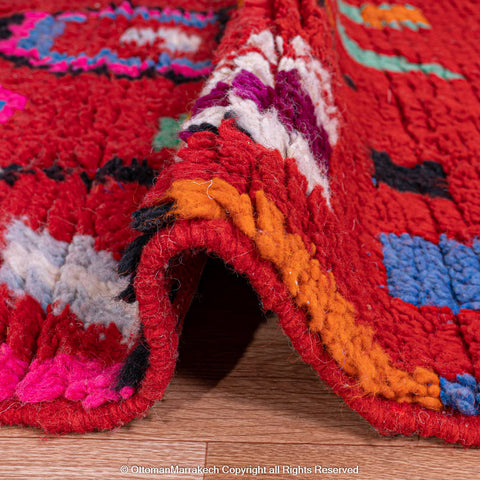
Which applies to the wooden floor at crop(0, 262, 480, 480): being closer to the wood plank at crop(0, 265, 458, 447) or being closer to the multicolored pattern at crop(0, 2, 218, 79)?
the wood plank at crop(0, 265, 458, 447)

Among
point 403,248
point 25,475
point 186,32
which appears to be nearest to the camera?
point 25,475

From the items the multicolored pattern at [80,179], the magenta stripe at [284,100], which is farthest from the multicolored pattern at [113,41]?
the magenta stripe at [284,100]

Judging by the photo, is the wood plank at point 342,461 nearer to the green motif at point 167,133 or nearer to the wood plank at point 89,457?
the wood plank at point 89,457

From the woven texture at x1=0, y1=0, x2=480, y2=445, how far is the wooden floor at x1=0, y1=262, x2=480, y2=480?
0.08 feet

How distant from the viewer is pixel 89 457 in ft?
1.56

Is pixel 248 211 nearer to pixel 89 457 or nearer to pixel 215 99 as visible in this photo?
pixel 215 99

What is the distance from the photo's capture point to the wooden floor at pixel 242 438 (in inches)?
18.5

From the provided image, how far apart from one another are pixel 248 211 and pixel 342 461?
28cm

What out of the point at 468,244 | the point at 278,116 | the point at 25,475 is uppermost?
the point at 278,116

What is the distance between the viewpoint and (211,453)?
0.48m

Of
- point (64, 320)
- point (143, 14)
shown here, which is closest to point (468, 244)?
point (64, 320)

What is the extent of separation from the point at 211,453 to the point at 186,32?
834 millimetres

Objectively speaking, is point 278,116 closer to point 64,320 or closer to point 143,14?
point 64,320

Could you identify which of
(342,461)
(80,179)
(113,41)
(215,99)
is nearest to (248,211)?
(215,99)
